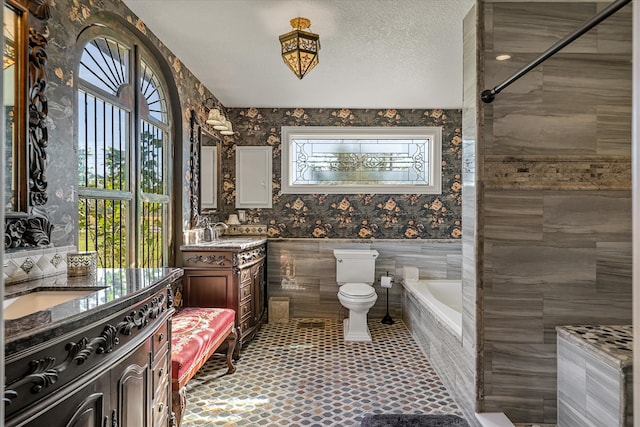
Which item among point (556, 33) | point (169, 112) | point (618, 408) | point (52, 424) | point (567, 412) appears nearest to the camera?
point (52, 424)

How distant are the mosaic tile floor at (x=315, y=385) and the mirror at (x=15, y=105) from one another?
1609mm

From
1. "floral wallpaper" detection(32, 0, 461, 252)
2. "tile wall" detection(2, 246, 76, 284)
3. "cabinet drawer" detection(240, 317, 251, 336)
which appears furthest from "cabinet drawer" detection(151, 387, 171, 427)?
"floral wallpaper" detection(32, 0, 461, 252)

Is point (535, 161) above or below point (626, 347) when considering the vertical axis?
above

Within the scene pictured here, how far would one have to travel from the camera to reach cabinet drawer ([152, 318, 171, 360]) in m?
1.67

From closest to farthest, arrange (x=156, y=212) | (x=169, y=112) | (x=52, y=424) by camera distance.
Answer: (x=52, y=424) < (x=156, y=212) < (x=169, y=112)

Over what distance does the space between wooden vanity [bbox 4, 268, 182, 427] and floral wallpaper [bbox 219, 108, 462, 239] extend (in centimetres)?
299

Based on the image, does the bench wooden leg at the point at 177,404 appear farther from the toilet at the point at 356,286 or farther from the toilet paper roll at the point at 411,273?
the toilet paper roll at the point at 411,273

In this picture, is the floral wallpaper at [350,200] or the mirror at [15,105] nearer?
the mirror at [15,105]

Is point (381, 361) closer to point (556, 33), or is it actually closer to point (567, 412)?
point (567, 412)

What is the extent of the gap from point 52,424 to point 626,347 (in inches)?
91.8

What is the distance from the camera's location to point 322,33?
2748 millimetres

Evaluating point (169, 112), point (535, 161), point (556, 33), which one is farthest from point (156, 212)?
point (556, 33)

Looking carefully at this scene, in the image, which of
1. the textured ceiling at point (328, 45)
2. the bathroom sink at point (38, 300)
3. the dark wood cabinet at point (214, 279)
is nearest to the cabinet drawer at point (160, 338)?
the bathroom sink at point (38, 300)

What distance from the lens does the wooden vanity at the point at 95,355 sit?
967mm
